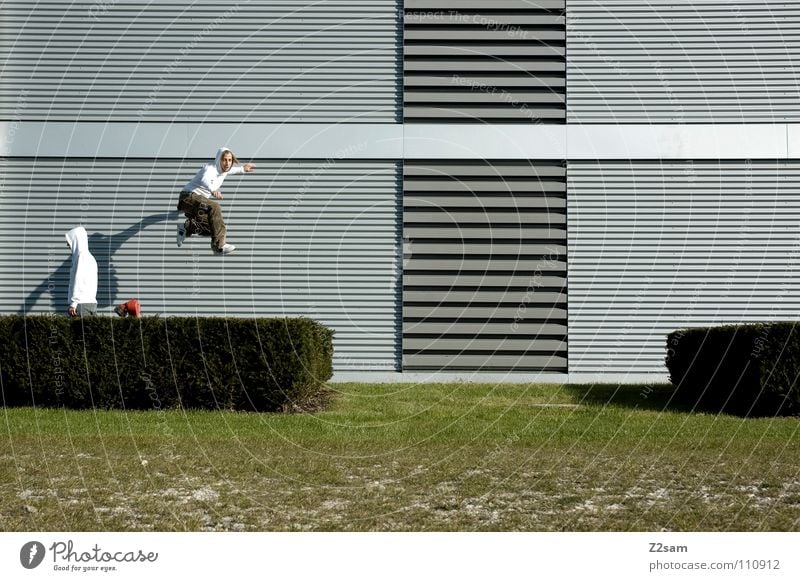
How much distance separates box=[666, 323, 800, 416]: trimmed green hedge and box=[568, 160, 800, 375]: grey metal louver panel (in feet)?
11.2

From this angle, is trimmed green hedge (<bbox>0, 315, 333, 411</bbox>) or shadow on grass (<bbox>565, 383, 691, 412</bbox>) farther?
shadow on grass (<bbox>565, 383, 691, 412</bbox>)

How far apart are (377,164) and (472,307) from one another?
3136mm

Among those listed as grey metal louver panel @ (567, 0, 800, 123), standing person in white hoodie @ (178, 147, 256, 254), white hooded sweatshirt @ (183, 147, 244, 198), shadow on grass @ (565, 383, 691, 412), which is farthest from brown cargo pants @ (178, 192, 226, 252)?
grey metal louver panel @ (567, 0, 800, 123)

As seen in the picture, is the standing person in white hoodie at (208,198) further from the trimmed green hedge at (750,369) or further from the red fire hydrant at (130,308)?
the trimmed green hedge at (750,369)

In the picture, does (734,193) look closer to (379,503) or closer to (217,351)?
(217,351)

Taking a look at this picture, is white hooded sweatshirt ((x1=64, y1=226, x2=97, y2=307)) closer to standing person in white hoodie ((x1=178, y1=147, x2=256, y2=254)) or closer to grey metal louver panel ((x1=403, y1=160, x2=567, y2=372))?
standing person in white hoodie ((x1=178, y1=147, x2=256, y2=254))

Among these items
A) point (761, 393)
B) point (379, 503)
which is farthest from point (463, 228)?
point (379, 503)

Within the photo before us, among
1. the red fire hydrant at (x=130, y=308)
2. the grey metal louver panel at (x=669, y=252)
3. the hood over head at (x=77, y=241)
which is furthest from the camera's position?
the grey metal louver panel at (x=669, y=252)

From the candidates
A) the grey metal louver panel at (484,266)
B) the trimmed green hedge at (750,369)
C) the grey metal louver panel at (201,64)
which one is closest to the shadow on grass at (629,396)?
the trimmed green hedge at (750,369)

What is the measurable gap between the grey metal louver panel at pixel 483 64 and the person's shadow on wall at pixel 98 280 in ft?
17.1

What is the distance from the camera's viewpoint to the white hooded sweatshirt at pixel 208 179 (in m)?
13.4

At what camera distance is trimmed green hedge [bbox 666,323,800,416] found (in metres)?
10.6

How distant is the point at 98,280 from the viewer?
15.5m

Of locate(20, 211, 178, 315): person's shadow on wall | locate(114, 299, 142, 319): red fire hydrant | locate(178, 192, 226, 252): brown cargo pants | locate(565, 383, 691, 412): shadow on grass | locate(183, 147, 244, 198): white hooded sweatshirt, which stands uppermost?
locate(183, 147, 244, 198): white hooded sweatshirt
